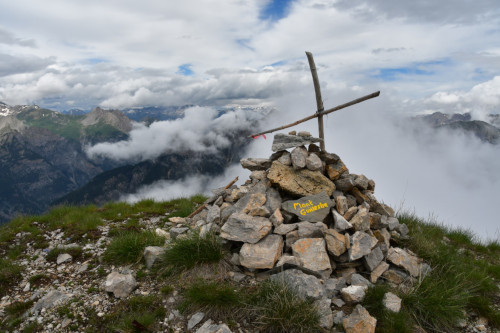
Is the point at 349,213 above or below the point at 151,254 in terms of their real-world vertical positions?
above

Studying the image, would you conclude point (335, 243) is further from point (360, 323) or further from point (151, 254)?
point (151, 254)

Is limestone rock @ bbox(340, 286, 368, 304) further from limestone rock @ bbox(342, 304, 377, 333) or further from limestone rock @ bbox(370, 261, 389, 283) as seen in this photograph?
limestone rock @ bbox(370, 261, 389, 283)

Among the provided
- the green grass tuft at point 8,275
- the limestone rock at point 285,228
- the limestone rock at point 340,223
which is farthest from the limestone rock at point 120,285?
the limestone rock at point 340,223

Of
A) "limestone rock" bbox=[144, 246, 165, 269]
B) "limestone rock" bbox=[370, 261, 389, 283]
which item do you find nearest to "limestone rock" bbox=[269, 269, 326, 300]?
"limestone rock" bbox=[370, 261, 389, 283]

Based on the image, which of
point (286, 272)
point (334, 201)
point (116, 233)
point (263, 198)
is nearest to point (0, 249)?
point (116, 233)

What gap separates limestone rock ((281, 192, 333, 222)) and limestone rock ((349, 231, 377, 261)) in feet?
4.11

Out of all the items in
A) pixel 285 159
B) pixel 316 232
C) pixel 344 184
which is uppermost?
pixel 285 159

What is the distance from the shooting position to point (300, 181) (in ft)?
32.6

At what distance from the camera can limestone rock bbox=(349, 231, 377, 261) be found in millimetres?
7672

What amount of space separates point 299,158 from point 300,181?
833 millimetres

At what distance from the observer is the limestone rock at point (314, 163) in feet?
32.7

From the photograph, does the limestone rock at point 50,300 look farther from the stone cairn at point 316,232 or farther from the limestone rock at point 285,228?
the limestone rock at point 285,228

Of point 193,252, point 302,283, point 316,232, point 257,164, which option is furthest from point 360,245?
point 257,164

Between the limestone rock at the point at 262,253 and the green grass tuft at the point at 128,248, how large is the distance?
130 inches
